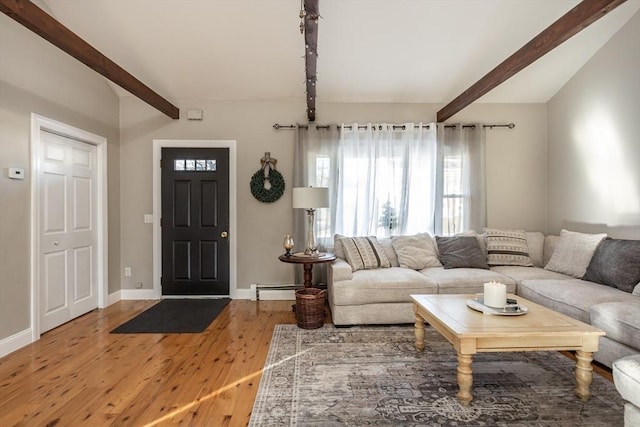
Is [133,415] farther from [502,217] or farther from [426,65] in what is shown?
[502,217]

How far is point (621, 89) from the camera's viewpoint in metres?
3.43

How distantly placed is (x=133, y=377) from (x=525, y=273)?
370 cm

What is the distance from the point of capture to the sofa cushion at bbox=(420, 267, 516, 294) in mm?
3371

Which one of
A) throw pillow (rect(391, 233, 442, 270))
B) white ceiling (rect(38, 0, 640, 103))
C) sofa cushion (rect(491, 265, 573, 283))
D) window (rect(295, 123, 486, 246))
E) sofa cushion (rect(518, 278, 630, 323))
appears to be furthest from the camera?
window (rect(295, 123, 486, 246))

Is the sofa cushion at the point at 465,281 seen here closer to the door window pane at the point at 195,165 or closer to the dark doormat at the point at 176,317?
the dark doormat at the point at 176,317

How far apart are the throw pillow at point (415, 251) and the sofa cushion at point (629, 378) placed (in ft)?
7.57

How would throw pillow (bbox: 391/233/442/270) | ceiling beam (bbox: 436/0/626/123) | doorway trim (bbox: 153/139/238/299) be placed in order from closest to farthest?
1. ceiling beam (bbox: 436/0/626/123)
2. throw pillow (bbox: 391/233/442/270)
3. doorway trim (bbox: 153/139/238/299)

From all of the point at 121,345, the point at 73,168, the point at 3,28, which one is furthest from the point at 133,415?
the point at 3,28

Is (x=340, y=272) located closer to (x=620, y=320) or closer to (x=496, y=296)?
(x=496, y=296)

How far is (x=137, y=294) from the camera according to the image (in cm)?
443

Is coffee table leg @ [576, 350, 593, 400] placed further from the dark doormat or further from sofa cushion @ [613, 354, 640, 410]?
the dark doormat

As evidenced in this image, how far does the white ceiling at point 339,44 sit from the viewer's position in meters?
3.19

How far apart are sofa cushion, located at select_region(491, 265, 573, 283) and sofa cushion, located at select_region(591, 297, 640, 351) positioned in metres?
0.92

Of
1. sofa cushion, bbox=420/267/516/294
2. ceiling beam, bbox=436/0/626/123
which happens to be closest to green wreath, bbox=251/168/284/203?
sofa cushion, bbox=420/267/516/294
